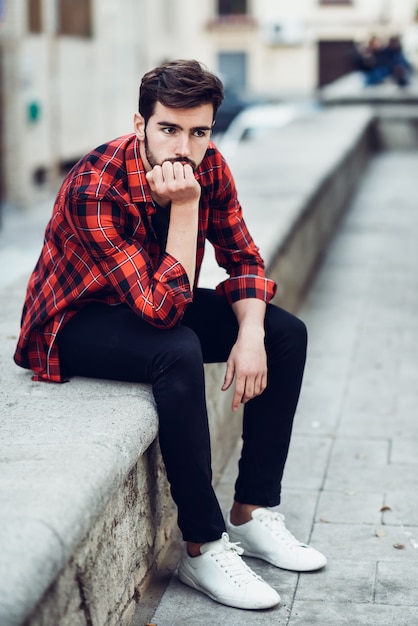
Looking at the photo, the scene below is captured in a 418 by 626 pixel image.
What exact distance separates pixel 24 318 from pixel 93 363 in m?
0.28

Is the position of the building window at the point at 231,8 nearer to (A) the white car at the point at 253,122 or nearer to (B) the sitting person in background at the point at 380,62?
(A) the white car at the point at 253,122

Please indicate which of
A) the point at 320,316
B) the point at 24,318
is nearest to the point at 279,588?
the point at 24,318

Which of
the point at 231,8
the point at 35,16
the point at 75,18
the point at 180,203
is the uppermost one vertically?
the point at 180,203

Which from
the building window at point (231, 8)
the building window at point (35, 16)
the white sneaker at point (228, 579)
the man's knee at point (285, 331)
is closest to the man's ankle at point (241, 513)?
the white sneaker at point (228, 579)

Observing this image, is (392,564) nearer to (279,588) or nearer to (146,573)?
(279,588)

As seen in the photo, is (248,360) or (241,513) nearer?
(248,360)

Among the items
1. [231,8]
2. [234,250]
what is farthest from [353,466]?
[231,8]

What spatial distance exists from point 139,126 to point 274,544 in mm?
1304

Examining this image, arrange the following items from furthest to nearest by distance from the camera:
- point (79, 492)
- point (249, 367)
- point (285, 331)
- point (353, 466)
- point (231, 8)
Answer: point (231, 8)
point (353, 466)
point (285, 331)
point (249, 367)
point (79, 492)

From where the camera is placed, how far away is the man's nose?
9.35 ft

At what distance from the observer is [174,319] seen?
2826 mm

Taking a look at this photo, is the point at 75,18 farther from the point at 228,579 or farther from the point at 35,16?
the point at 228,579

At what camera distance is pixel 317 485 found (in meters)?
3.77

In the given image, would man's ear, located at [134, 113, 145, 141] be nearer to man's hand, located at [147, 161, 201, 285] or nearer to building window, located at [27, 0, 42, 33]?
man's hand, located at [147, 161, 201, 285]
